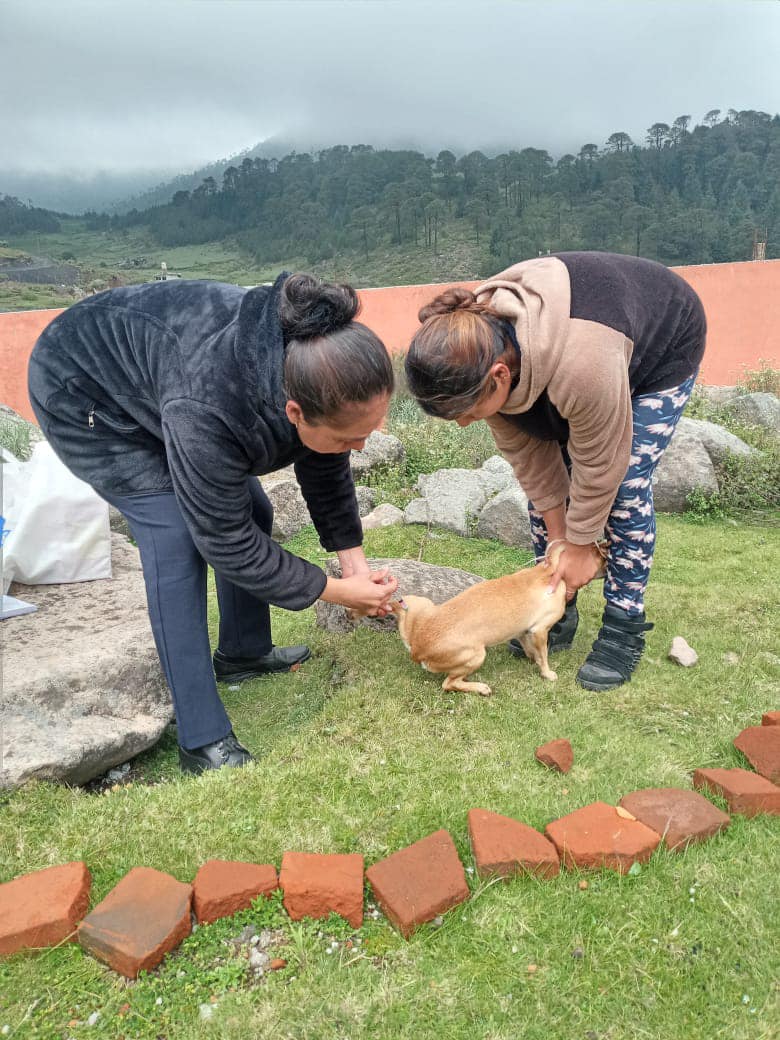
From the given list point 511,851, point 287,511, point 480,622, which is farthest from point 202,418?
point 287,511

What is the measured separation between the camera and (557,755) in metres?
2.67

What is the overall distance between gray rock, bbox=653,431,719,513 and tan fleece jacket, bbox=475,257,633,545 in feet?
13.0

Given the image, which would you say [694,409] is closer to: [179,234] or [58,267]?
[58,267]

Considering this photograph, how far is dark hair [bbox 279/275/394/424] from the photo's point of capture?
216 centimetres

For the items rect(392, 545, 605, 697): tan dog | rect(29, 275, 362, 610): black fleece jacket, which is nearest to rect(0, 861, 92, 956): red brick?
rect(29, 275, 362, 610): black fleece jacket

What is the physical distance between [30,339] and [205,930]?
1365cm

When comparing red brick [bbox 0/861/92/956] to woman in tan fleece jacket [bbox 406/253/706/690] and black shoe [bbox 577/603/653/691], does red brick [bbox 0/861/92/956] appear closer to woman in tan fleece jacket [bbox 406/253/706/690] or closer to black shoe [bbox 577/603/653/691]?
woman in tan fleece jacket [bbox 406/253/706/690]

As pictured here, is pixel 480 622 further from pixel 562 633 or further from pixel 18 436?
pixel 18 436

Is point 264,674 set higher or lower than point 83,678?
lower

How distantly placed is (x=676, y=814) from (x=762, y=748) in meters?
0.58

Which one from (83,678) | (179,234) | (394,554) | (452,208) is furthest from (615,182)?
(83,678)

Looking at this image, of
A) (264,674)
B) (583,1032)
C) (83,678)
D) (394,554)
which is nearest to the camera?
(583,1032)

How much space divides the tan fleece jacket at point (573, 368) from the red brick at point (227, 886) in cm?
180

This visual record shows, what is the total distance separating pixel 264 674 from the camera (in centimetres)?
369
